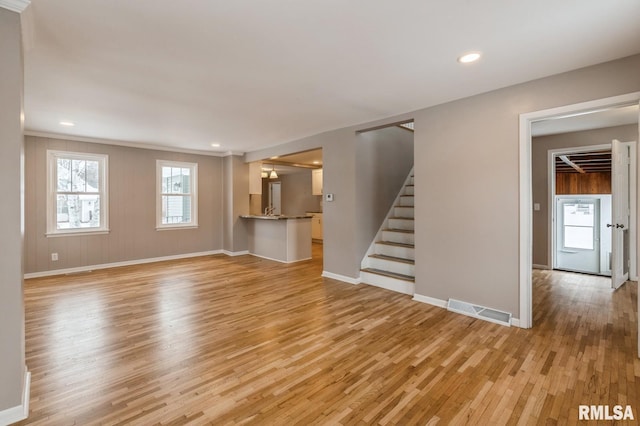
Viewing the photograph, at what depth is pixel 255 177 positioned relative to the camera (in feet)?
24.4

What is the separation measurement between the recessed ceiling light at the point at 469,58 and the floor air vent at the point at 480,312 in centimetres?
248

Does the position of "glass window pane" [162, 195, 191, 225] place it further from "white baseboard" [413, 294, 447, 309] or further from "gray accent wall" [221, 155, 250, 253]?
"white baseboard" [413, 294, 447, 309]

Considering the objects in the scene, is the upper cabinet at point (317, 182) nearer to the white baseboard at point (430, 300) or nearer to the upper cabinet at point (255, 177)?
the upper cabinet at point (255, 177)

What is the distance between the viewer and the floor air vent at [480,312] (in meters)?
3.08

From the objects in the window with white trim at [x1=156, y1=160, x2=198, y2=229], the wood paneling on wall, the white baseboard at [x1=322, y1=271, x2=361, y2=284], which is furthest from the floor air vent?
the wood paneling on wall

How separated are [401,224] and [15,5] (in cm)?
476

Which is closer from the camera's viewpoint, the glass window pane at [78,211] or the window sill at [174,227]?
the glass window pane at [78,211]

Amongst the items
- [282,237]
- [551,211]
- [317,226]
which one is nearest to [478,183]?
[551,211]

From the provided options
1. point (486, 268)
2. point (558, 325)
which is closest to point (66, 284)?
point (486, 268)

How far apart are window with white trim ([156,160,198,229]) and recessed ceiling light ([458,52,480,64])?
237 inches

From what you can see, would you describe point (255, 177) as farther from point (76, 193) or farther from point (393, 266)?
point (393, 266)

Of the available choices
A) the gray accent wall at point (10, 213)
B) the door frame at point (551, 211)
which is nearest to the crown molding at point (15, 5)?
the gray accent wall at point (10, 213)

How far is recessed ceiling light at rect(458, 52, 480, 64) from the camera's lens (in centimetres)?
240

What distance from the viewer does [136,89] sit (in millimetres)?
3141
